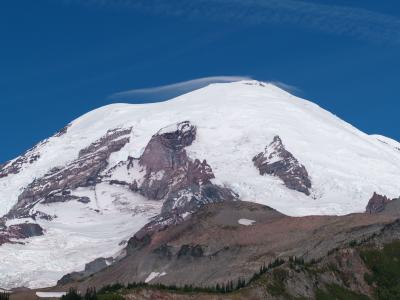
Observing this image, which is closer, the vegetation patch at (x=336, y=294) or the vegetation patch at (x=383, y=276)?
the vegetation patch at (x=336, y=294)

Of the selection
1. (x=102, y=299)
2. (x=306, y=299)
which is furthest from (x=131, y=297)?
(x=306, y=299)

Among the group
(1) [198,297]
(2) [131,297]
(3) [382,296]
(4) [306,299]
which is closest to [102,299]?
(2) [131,297]

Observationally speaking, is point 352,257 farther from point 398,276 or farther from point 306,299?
point 306,299

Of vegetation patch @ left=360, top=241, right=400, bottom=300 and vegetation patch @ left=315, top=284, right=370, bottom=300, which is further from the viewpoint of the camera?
vegetation patch @ left=360, top=241, right=400, bottom=300

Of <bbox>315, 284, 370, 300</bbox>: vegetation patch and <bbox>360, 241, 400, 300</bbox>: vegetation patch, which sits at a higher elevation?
<bbox>360, 241, 400, 300</bbox>: vegetation patch

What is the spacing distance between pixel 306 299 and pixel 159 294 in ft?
75.6

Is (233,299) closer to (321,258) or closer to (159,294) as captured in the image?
(159,294)

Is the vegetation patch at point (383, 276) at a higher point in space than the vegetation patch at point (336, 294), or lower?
higher

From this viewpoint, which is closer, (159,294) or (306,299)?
(159,294)

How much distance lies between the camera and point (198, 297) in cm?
16262

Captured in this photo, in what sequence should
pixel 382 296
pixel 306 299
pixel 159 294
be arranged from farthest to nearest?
1. pixel 382 296
2. pixel 306 299
3. pixel 159 294

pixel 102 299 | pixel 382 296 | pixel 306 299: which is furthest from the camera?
pixel 382 296

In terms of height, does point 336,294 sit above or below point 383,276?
below

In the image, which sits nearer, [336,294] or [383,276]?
[336,294]
